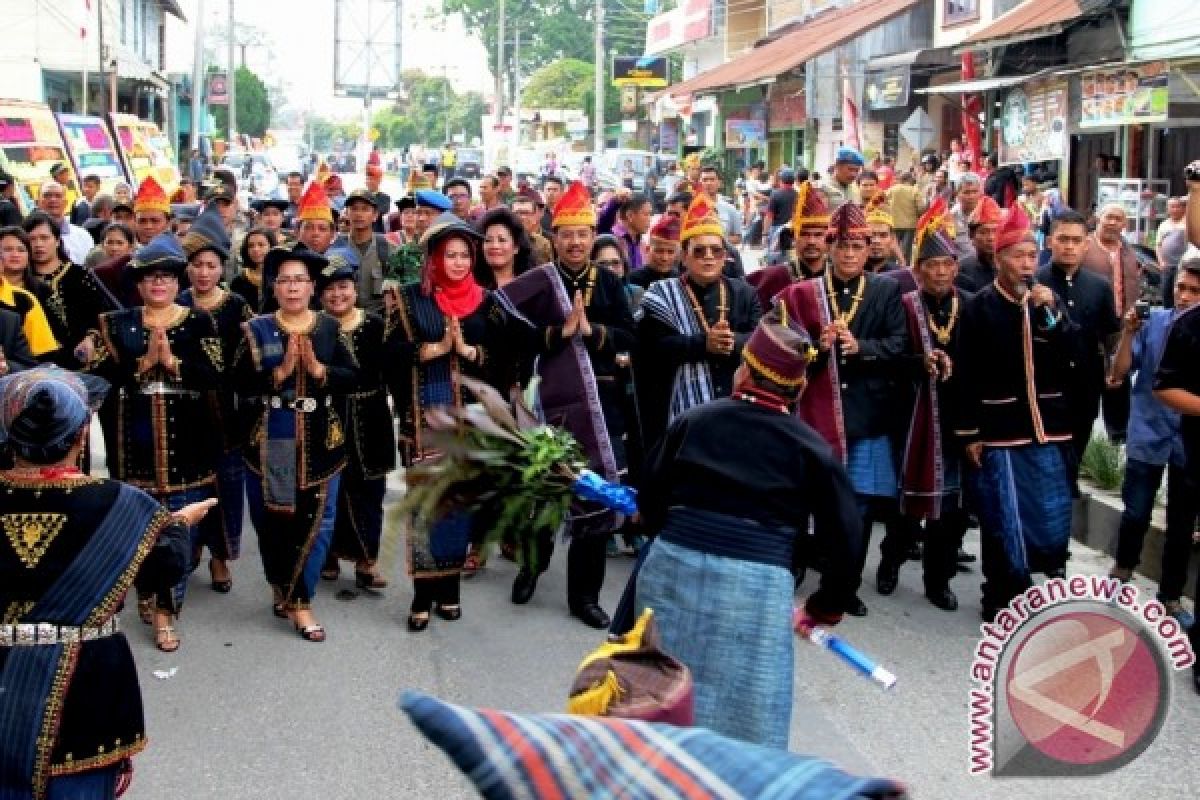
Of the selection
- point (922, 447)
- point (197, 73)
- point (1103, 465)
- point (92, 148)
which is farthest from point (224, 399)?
point (197, 73)

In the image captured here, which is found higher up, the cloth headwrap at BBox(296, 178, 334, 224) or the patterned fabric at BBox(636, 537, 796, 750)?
the cloth headwrap at BBox(296, 178, 334, 224)

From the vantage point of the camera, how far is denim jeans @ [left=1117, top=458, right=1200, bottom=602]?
7.27 m

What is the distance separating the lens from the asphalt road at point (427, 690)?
5641mm

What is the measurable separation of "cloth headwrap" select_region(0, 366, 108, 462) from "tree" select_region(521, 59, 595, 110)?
74.1 meters

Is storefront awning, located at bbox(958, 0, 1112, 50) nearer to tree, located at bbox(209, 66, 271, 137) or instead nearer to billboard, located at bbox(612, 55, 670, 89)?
billboard, located at bbox(612, 55, 670, 89)

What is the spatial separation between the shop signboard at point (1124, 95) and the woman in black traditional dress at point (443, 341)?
→ 1150cm

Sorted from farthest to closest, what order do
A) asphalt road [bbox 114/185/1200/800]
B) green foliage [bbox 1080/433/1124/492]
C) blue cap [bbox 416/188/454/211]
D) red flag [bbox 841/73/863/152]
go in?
red flag [bbox 841/73/863/152], blue cap [bbox 416/188/454/211], green foliage [bbox 1080/433/1124/492], asphalt road [bbox 114/185/1200/800]

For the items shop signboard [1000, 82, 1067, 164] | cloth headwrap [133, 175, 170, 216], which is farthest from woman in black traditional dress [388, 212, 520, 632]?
shop signboard [1000, 82, 1067, 164]

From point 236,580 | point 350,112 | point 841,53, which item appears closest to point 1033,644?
point 236,580

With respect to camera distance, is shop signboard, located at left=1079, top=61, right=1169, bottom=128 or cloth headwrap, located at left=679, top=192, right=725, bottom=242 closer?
cloth headwrap, located at left=679, top=192, right=725, bottom=242

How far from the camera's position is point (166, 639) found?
7219 mm

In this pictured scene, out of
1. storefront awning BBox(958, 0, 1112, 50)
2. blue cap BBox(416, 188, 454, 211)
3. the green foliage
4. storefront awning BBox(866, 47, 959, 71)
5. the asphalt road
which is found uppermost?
storefront awning BBox(866, 47, 959, 71)

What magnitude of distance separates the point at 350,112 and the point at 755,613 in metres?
182

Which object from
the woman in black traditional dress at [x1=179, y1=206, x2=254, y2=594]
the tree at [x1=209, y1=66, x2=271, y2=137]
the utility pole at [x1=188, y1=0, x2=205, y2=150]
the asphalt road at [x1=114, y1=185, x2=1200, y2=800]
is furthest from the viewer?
the tree at [x1=209, y1=66, x2=271, y2=137]
